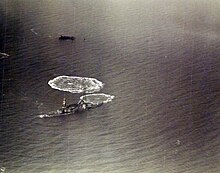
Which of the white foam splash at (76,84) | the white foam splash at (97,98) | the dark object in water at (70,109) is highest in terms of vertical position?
the white foam splash at (76,84)

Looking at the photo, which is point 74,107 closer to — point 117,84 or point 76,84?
point 76,84

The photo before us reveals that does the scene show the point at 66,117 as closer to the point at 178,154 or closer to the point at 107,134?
the point at 107,134

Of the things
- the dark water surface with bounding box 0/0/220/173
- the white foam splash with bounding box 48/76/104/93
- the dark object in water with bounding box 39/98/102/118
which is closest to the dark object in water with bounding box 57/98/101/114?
the dark object in water with bounding box 39/98/102/118

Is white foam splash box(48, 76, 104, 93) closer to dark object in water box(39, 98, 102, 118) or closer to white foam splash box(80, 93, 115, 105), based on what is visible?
white foam splash box(80, 93, 115, 105)

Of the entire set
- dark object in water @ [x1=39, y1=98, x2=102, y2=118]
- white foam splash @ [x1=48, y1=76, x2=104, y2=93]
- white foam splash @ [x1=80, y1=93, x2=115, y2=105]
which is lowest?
dark object in water @ [x1=39, y1=98, x2=102, y2=118]

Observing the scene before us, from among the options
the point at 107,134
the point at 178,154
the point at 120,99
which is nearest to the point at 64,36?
the point at 120,99

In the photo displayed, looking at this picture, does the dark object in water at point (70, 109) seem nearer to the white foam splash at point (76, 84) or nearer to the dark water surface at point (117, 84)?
the dark water surface at point (117, 84)

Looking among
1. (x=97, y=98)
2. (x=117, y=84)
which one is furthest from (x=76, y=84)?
(x=117, y=84)

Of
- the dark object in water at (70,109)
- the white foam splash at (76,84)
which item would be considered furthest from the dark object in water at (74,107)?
the white foam splash at (76,84)
